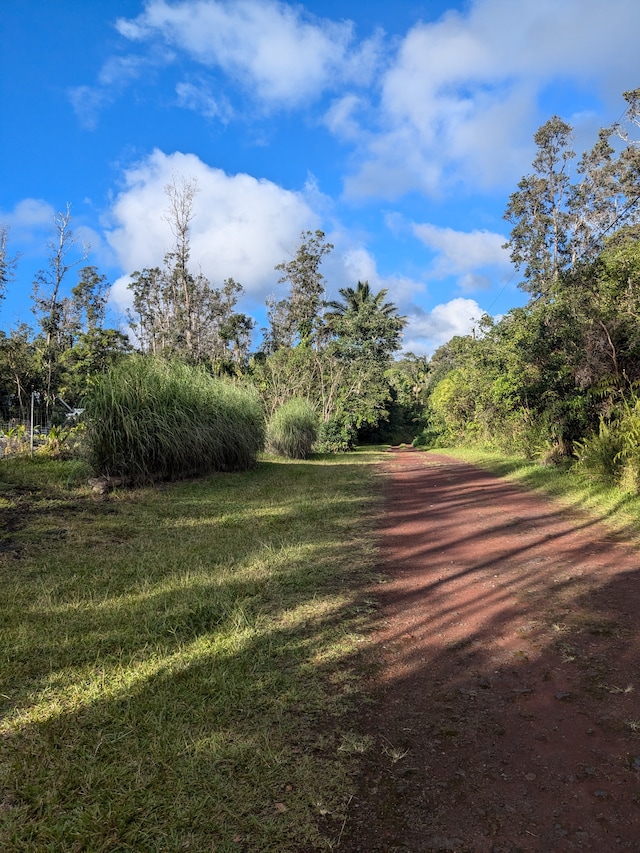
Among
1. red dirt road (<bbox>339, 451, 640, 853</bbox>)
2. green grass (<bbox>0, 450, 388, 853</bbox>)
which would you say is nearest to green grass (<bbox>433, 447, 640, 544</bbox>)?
red dirt road (<bbox>339, 451, 640, 853</bbox>)

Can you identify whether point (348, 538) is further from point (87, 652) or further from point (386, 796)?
point (386, 796)

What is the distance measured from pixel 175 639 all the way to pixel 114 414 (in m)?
6.11

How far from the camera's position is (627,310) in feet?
31.7

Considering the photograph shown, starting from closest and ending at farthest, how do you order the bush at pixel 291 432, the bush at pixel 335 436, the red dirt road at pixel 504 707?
the red dirt road at pixel 504 707 → the bush at pixel 291 432 → the bush at pixel 335 436

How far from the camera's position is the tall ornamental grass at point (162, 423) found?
8.55m

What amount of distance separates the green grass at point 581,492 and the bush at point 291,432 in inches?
244

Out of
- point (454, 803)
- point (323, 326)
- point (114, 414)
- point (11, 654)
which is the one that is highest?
point (323, 326)

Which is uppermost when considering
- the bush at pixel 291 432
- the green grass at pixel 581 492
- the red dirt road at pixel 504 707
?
the bush at pixel 291 432

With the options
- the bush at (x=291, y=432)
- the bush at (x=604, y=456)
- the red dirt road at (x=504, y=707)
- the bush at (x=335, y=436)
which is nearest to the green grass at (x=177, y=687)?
the red dirt road at (x=504, y=707)

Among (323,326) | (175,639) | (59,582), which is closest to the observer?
(175,639)

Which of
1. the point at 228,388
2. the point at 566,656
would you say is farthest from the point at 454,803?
the point at 228,388

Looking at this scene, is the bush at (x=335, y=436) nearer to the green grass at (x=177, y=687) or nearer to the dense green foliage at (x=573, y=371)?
the dense green foliage at (x=573, y=371)

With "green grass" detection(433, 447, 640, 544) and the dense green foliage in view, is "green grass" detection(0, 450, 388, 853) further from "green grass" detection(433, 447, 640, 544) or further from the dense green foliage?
the dense green foliage

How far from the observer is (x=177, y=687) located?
8.53 ft
